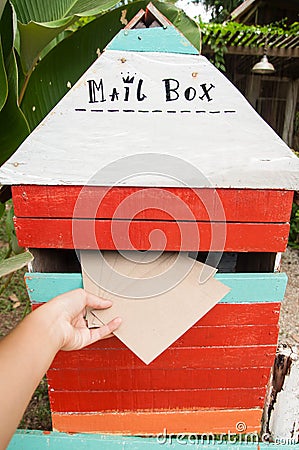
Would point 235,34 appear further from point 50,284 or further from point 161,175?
point 50,284

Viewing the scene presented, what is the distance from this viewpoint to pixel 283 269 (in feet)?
9.21

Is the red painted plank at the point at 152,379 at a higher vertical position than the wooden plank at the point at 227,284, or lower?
lower

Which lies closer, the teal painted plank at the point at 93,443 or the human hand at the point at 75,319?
the human hand at the point at 75,319

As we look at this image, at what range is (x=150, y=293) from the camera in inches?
31.9

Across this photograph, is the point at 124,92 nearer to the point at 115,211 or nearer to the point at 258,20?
the point at 115,211

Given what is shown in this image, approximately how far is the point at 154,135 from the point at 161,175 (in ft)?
0.25

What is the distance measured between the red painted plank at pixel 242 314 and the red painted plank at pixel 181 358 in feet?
0.25

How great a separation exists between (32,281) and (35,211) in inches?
6.2

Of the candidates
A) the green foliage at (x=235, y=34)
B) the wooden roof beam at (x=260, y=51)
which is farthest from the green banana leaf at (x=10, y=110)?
the wooden roof beam at (x=260, y=51)

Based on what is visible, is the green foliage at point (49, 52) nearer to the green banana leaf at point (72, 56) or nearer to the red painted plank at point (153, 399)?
the green banana leaf at point (72, 56)

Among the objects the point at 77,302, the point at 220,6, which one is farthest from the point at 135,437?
the point at 220,6

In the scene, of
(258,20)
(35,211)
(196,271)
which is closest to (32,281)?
(35,211)

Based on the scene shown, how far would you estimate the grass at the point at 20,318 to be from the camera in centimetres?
132

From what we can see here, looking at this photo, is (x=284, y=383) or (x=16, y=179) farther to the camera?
(x=284, y=383)
